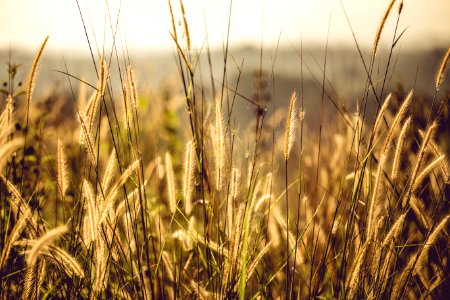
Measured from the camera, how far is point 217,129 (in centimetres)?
128

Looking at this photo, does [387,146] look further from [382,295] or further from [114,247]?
[114,247]

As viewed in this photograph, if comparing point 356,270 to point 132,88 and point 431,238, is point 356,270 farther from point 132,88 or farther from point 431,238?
point 132,88

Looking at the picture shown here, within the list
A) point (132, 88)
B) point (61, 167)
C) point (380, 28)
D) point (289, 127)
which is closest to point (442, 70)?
point (380, 28)

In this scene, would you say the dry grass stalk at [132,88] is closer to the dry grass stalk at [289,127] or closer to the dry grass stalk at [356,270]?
the dry grass stalk at [289,127]

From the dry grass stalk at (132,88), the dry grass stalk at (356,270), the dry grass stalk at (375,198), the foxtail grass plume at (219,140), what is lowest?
the dry grass stalk at (356,270)

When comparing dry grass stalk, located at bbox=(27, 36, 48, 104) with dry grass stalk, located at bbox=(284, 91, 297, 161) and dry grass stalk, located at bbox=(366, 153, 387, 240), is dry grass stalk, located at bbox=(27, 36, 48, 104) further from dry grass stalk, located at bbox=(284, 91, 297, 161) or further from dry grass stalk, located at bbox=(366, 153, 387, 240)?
dry grass stalk, located at bbox=(366, 153, 387, 240)

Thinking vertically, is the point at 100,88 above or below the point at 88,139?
above

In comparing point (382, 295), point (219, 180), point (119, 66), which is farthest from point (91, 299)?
point (382, 295)

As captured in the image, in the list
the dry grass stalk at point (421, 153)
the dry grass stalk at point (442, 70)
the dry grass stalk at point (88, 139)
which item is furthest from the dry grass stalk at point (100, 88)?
the dry grass stalk at point (442, 70)

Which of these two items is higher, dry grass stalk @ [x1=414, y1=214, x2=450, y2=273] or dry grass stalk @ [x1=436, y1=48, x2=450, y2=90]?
dry grass stalk @ [x1=436, y1=48, x2=450, y2=90]

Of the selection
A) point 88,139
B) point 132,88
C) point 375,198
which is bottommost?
point 375,198

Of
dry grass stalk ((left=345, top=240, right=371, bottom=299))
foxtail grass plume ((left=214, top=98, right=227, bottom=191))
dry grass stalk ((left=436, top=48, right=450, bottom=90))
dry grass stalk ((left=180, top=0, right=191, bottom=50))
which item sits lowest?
dry grass stalk ((left=345, top=240, right=371, bottom=299))

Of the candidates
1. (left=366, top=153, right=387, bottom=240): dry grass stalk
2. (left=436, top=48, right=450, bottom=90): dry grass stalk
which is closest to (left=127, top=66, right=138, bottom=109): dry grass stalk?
(left=366, top=153, right=387, bottom=240): dry grass stalk

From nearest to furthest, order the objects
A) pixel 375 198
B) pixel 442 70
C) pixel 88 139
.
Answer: pixel 88 139 → pixel 375 198 → pixel 442 70
